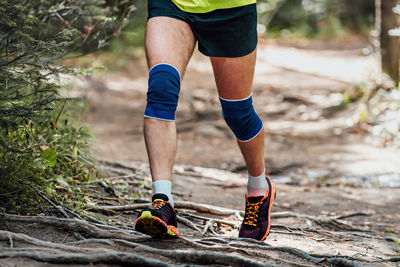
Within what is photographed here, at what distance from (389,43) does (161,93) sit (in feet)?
23.6

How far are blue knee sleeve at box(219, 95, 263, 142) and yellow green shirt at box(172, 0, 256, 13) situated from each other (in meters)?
0.52

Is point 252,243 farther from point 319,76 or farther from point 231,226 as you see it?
point 319,76

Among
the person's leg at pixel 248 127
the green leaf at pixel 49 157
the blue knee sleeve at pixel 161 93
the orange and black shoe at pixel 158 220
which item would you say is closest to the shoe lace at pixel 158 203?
the orange and black shoe at pixel 158 220

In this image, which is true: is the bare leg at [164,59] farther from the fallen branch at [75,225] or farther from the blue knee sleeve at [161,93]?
the fallen branch at [75,225]

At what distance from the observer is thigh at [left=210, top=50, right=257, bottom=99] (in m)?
2.49

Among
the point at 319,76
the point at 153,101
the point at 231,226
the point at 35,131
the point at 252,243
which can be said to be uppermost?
the point at 153,101

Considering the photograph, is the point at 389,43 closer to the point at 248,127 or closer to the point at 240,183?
the point at 240,183

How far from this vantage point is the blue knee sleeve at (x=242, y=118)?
2.59 meters

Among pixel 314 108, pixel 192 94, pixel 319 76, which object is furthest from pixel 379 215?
pixel 319 76

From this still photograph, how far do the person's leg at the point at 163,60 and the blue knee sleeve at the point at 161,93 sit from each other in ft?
0.12

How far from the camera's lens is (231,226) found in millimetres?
3102

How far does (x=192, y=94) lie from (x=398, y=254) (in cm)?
738

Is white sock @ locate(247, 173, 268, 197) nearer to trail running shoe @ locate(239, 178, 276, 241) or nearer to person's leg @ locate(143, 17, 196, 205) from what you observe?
trail running shoe @ locate(239, 178, 276, 241)

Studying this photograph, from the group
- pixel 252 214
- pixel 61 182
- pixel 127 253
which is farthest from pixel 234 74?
pixel 61 182
